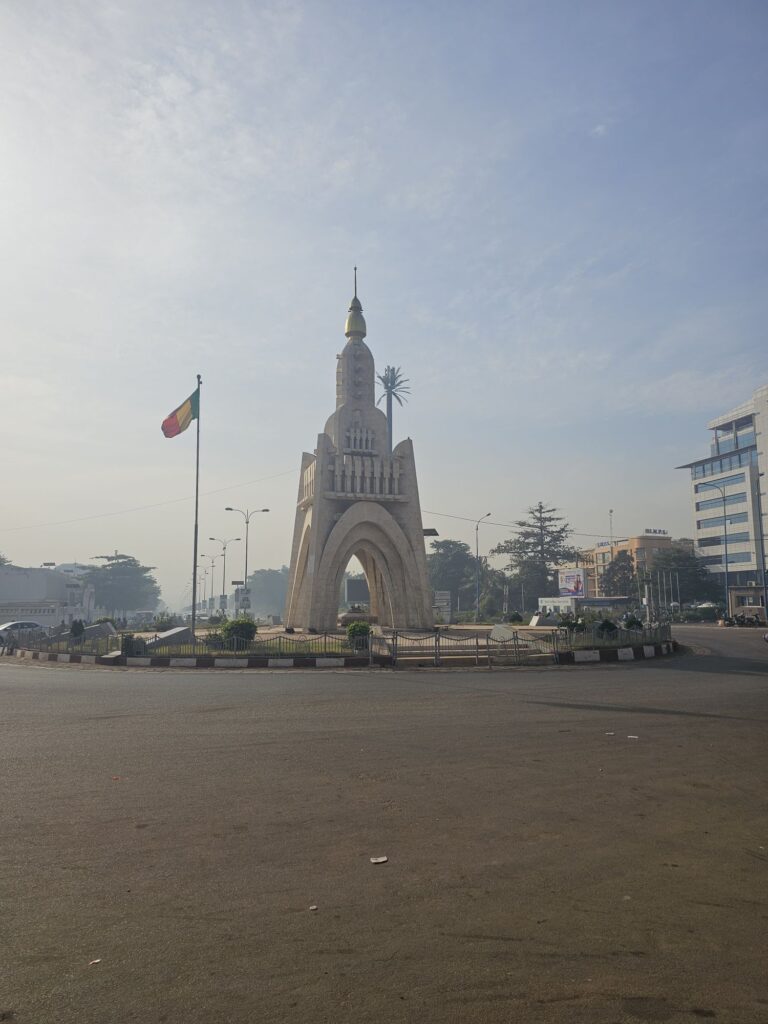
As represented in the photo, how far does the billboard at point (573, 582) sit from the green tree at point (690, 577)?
17063mm

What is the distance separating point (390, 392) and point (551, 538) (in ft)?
89.9

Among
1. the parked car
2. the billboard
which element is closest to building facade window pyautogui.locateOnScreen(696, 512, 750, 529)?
the billboard

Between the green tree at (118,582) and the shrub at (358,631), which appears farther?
the green tree at (118,582)

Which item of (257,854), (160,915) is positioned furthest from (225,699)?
(160,915)

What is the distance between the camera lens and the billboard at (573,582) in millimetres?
63844

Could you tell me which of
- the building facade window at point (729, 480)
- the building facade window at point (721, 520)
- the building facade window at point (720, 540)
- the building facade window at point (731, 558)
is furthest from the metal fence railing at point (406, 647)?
the building facade window at point (729, 480)

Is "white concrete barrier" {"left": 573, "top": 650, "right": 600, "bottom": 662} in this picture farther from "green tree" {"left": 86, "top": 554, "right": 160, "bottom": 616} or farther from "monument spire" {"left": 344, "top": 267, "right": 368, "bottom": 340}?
"green tree" {"left": 86, "top": 554, "right": 160, "bottom": 616}

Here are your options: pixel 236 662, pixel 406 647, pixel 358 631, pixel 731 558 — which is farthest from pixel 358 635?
pixel 731 558

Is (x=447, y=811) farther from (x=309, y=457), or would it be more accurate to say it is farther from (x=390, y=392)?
(x=390, y=392)

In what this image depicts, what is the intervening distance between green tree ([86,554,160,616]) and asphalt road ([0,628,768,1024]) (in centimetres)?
11239

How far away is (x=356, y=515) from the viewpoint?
130 feet

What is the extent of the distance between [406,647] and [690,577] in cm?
6169

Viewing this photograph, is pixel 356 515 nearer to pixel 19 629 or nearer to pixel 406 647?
pixel 406 647

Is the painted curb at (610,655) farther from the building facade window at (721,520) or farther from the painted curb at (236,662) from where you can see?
the building facade window at (721,520)
